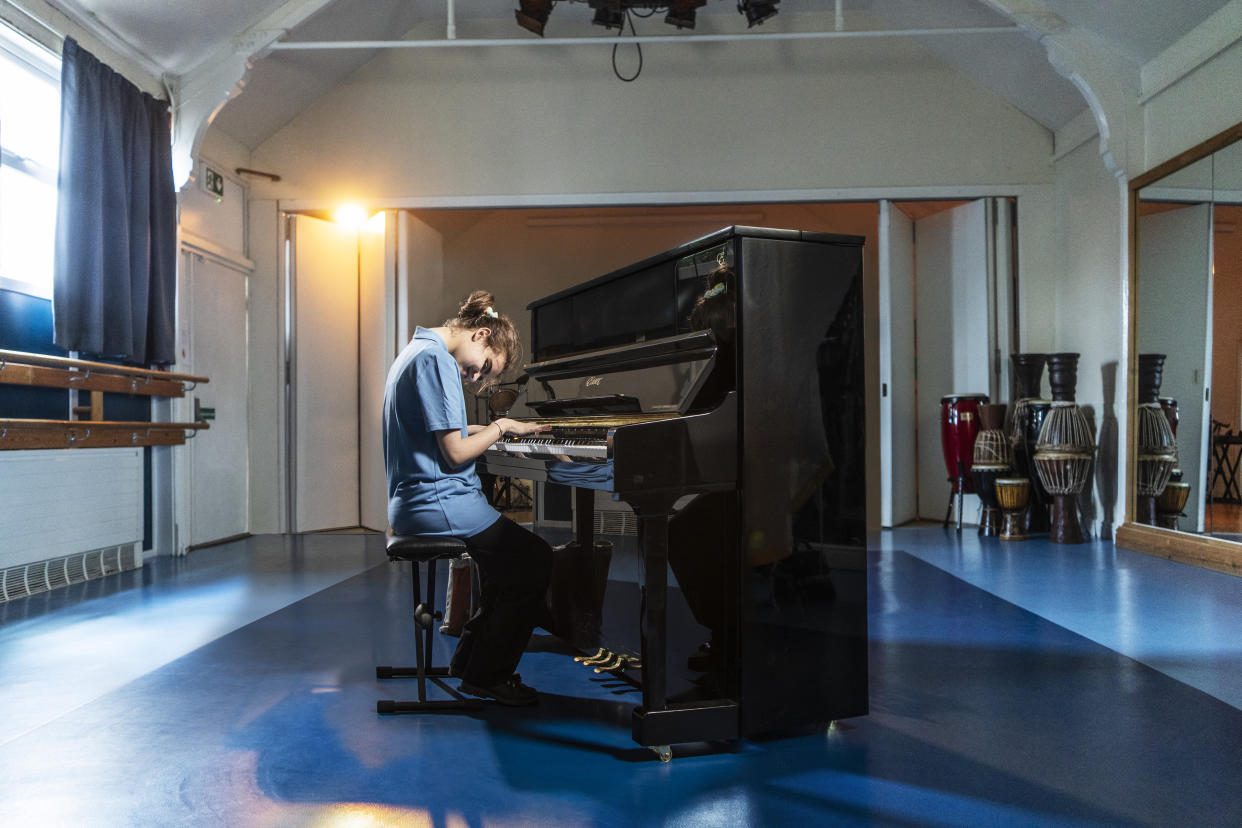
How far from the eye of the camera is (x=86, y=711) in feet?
8.63

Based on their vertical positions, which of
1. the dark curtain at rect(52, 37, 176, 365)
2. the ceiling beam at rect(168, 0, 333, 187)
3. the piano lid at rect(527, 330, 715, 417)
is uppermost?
the ceiling beam at rect(168, 0, 333, 187)

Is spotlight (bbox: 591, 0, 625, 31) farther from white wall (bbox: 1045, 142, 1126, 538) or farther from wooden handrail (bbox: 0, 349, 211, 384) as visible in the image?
wooden handrail (bbox: 0, 349, 211, 384)

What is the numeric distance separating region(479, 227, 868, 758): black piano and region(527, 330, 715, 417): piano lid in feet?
0.03

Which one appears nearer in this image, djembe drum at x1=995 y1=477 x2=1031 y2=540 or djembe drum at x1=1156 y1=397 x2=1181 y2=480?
djembe drum at x1=1156 y1=397 x2=1181 y2=480

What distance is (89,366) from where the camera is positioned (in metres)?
4.77

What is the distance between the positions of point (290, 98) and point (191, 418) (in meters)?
2.56

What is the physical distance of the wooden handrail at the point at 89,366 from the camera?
14.0ft

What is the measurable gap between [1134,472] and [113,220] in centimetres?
643

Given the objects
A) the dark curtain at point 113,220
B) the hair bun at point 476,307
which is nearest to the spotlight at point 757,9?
the dark curtain at point 113,220

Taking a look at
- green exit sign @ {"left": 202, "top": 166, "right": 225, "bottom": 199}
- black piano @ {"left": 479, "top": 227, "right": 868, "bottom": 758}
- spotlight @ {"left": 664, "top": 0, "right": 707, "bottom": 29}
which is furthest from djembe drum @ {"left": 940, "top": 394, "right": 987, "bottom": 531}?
green exit sign @ {"left": 202, "top": 166, "right": 225, "bottom": 199}

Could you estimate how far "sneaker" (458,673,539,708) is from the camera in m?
2.69

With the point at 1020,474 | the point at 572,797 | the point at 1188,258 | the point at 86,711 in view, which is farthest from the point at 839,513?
the point at 1020,474

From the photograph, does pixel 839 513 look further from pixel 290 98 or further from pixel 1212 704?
pixel 290 98

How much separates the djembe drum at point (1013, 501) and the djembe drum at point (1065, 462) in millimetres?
153
